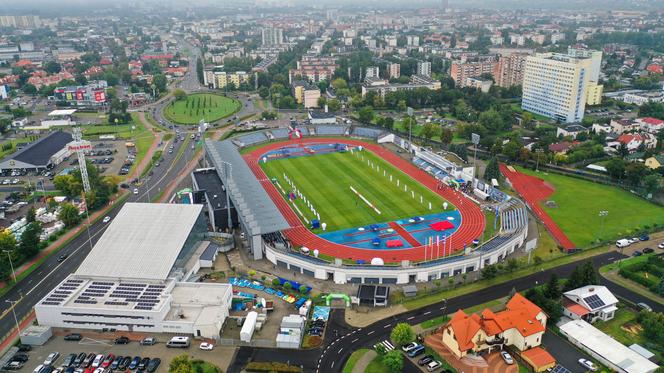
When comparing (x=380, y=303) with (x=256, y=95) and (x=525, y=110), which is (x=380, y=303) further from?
(x=256, y=95)

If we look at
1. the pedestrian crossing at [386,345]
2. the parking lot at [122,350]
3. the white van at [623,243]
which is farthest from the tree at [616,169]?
the parking lot at [122,350]

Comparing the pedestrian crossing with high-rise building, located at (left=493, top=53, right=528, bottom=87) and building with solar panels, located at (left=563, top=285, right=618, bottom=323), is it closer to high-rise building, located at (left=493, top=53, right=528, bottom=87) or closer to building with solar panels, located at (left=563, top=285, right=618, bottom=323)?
building with solar panels, located at (left=563, top=285, right=618, bottom=323)

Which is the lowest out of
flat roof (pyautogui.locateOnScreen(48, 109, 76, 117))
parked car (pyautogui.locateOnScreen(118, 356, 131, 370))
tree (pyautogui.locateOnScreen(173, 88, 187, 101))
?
parked car (pyautogui.locateOnScreen(118, 356, 131, 370))

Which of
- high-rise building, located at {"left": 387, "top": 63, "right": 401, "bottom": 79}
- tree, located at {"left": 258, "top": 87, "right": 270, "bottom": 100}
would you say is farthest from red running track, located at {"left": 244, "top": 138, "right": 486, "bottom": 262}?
high-rise building, located at {"left": 387, "top": 63, "right": 401, "bottom": 79}

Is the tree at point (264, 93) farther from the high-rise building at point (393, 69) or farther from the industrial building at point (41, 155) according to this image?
the industrial building at point (41, 155)

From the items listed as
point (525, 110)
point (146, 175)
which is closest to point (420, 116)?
point (525, 110)

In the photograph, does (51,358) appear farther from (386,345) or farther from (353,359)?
(386,345)
